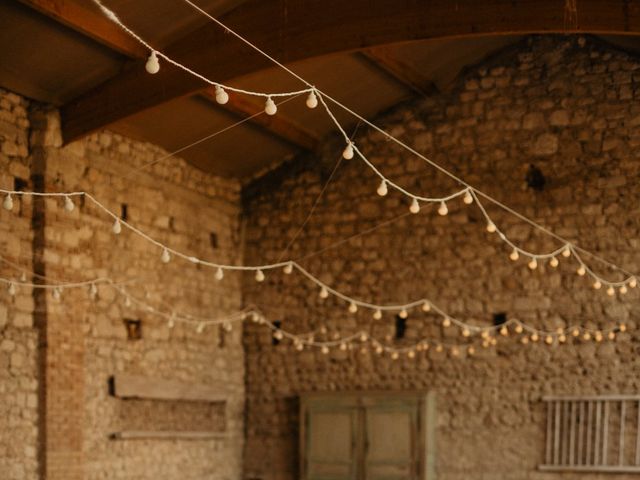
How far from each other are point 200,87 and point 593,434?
16.4 feet

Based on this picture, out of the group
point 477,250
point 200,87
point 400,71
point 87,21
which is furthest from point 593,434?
point 87,21

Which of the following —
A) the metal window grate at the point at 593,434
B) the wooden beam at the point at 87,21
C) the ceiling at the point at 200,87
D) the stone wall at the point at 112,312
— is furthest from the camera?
the metal window grate at the point at 593,434

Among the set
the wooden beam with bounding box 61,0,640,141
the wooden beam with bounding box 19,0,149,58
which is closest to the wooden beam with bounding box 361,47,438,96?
the wooden beam with bounding box 61,0,640,141

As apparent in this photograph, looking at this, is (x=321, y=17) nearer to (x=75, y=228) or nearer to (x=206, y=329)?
(x=75, y=228)

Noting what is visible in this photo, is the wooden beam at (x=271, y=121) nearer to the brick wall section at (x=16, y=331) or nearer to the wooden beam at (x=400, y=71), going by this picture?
the wooden beam at (x=400, y=71)

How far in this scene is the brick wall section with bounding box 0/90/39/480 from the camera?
9000 millimetres

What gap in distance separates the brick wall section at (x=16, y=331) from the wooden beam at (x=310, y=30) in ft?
1.68

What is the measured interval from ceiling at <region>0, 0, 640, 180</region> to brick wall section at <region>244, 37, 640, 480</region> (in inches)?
12.7

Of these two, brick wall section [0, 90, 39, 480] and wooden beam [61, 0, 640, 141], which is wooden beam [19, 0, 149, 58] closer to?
wooden beam [61, 0, 640, 141]

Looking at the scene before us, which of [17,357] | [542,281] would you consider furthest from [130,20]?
[542,281]

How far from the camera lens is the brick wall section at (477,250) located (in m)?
10.6

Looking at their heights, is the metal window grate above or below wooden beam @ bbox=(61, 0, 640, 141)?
below

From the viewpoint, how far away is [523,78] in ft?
36.7

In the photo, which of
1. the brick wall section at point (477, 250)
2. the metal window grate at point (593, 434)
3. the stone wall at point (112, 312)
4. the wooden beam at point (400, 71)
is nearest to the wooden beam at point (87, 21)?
the stone wall at point (112, 312)
